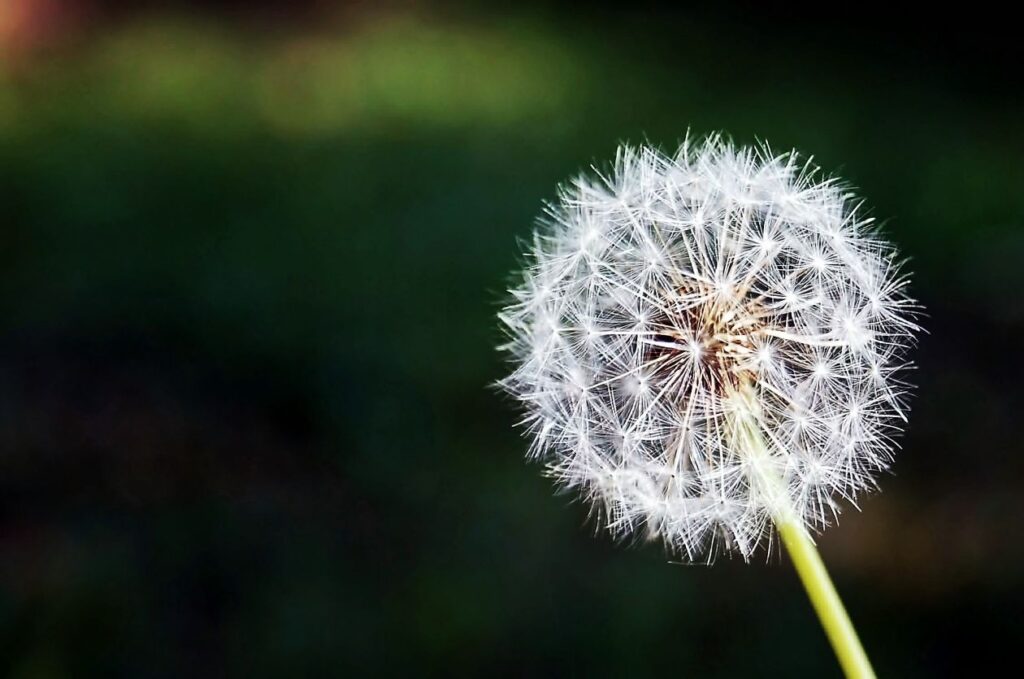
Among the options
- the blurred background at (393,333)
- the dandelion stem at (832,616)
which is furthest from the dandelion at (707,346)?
the blurred background at (393,333)

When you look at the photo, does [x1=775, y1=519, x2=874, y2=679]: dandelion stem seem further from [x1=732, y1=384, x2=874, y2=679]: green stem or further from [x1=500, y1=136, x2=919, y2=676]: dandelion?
[x1=500, y1=136, x2=919, y2=676]: dandelion

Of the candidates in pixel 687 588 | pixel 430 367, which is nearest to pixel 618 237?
pixel 687 588

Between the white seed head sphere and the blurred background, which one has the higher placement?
the blurred background

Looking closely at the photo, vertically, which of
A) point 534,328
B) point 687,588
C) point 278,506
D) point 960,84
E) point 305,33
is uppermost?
point 305,33

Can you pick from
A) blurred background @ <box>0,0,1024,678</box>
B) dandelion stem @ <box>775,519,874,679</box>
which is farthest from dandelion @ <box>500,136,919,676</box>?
blurred background @ <box>0,0,1024,678</box>

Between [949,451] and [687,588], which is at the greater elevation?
[949,451]

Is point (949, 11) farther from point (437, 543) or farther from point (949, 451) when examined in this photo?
point (437, 543)

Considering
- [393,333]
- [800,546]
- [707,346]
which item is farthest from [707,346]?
[393,333]
